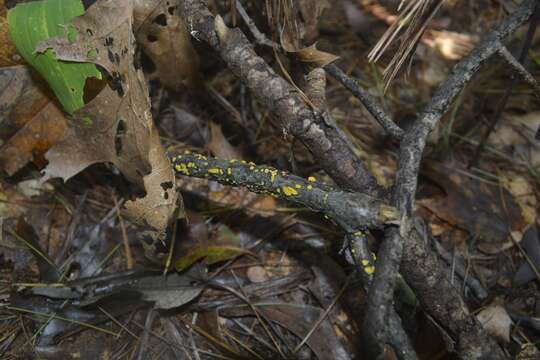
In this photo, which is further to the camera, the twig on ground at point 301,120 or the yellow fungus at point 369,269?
the twig on ground at point 301,120

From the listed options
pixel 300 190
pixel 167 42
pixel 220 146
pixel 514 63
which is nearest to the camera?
pixel 300 190

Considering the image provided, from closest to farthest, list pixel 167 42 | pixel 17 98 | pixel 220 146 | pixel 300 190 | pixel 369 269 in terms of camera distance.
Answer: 1. pixel 369 269
2. pixel 300 190
3. pixel 17 98
4. pixel 167 42
5. pixel 220 146

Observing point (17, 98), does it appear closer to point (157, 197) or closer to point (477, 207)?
point (157, 197)

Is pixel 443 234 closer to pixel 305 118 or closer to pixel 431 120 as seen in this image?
pixel 431 120

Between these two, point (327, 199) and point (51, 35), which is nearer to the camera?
point (327, 199)

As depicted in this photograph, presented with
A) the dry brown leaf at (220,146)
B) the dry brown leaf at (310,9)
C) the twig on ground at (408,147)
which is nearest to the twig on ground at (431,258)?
the twig on ground at (408,147)

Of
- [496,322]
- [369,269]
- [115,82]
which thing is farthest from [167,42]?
[496,322]

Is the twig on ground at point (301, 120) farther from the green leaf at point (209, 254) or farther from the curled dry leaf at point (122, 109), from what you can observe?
the green leaf at point (209, 254)

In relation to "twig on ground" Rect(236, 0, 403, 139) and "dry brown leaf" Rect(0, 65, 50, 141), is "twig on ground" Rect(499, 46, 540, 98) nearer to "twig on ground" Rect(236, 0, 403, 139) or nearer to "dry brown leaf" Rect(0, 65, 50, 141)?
"twig on ground" Rect(236, 0, 403, 139)
